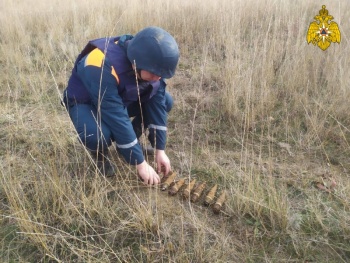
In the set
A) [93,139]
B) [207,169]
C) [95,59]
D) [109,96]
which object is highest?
[95,59]

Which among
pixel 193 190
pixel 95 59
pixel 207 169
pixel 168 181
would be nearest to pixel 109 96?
pixel 95 59

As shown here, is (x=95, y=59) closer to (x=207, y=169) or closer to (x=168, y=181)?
(x=168, y=181)

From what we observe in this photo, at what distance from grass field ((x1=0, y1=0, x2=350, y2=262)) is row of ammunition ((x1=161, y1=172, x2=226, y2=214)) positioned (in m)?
0.05

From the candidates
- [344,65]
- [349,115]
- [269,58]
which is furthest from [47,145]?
[344,65]

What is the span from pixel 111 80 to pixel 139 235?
998 mm

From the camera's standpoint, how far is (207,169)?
8.16 feet

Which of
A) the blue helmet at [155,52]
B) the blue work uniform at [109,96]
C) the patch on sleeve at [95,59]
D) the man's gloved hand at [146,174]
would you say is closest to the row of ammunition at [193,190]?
the man's gloved hand at [146,174]

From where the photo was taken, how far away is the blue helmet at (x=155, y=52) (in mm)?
1804

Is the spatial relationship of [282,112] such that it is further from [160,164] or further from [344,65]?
[160,164]

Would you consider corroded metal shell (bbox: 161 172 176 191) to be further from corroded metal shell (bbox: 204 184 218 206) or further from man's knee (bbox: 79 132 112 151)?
man's knee (bbox: 79 132 112 151)

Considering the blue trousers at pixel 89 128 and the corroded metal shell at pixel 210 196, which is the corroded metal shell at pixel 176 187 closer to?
the corroded metal shell at pixel 210 196

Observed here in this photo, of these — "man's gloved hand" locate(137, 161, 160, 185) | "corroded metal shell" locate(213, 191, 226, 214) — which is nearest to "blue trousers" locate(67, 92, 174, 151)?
"man's gloved hand" locate(137, 161, 160, 185)

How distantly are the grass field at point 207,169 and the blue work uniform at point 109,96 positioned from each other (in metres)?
0.18

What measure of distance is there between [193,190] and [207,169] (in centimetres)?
35
